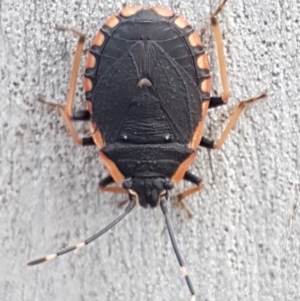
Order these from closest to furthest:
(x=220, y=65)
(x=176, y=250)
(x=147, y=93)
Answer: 1. (x=147, y=93)
2. (x=176, y=250)
3. (x=220, y=65)

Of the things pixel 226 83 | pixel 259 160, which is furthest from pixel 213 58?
pixel 259 160

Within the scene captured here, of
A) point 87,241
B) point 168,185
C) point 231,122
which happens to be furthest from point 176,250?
point 231,122

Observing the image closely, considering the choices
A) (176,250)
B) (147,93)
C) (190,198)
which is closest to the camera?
(147,93)

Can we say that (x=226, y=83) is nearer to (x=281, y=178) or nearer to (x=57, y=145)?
(x=281, y=178)

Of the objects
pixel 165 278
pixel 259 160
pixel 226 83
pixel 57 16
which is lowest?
pixel 165 278

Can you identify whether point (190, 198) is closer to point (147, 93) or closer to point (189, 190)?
point (189, 190)

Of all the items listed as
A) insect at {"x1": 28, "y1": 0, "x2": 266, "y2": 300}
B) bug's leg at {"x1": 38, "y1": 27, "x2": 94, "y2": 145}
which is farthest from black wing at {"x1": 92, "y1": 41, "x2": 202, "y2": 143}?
bug's leg at {"x1": 38, "y1": 27, "x2": 94, "y2": 145}

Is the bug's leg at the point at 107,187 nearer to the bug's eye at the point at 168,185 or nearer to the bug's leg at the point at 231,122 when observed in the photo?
the bug's eye at the point at 168,185

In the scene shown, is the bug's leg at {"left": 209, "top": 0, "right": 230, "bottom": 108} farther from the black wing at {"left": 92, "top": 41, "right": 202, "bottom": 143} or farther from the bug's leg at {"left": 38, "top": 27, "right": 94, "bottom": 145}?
the bug's leg at {"left": 38, "top": 27, "right": 94, "bottom": 145}
